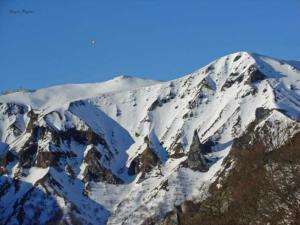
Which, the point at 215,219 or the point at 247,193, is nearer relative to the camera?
the point at 247,193

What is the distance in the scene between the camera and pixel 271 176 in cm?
8238

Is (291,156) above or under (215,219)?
above

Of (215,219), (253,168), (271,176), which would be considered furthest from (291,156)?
(215,219)

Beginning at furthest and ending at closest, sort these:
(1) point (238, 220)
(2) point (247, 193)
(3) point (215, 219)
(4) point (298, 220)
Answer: (3) point (215, 219) < (1) point (238, 220) < (2) point (247, 193) < (4) point (298, 220)

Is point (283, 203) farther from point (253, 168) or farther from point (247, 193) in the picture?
point (253, 168)

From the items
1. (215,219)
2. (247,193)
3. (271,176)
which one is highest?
(271,176)

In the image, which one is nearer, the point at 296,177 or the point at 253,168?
the point at 296,177

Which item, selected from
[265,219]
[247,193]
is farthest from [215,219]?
[265,219]

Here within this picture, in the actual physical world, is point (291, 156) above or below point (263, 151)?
above

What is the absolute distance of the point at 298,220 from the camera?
7512cm

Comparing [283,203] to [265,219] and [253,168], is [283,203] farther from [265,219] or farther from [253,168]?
[253,168]

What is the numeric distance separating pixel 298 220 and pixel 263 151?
44451mm

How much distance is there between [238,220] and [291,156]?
70.4 feet

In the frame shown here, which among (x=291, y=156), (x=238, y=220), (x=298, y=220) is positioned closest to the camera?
(x=298, y=220)
